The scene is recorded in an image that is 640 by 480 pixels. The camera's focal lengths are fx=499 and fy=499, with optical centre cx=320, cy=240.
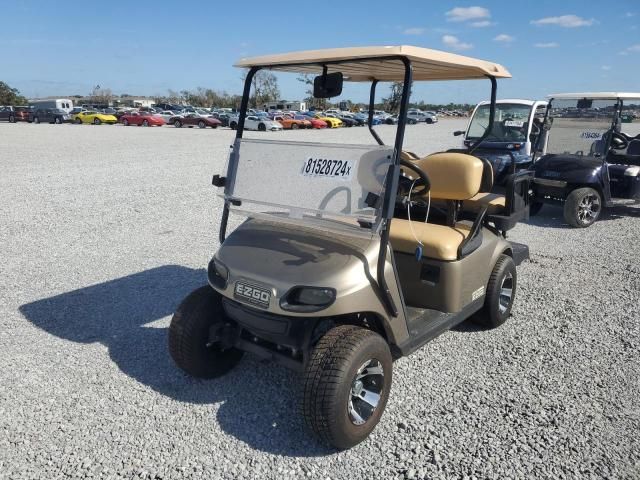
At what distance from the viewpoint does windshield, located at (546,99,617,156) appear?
769 cm

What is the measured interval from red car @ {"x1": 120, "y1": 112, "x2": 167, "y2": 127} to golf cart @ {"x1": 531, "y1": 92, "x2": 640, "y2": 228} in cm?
3240

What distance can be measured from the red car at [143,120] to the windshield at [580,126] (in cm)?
3241

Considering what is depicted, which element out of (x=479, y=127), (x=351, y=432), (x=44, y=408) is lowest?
(x=44, y=408)

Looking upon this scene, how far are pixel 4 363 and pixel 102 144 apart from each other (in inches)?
667

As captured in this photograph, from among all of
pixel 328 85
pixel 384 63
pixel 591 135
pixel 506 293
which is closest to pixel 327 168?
pixel 328 85

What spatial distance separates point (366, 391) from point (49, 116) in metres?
40.7

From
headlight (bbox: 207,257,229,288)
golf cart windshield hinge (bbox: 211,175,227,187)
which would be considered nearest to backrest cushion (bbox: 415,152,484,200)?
golf cart windshield hinge (bbox: 211,175,227,187)

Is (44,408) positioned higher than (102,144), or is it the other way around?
(102,144)

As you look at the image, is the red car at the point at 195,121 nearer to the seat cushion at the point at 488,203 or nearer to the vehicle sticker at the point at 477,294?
the seat cushion at the point at 488,203

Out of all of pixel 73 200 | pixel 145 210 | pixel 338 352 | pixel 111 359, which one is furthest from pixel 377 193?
pixel 73 200

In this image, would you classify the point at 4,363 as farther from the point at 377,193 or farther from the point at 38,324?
the point at 377,193

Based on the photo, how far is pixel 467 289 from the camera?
131 inches

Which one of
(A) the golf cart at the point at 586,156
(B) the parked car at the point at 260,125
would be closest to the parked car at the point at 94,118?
(B) the parked car at the point at 260,125

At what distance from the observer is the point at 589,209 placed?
723 cm
